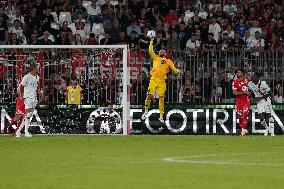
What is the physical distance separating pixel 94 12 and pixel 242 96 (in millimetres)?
7957

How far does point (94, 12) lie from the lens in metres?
34.8

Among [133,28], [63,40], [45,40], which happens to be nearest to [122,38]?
[133,28]

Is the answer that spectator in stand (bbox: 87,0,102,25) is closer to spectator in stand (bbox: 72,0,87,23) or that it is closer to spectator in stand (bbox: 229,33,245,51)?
spectator in stand (bbox: 72,0,87,23)

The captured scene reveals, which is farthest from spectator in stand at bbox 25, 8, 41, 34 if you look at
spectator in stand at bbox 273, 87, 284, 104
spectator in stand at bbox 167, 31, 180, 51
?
spectator in stand at bbox 273, 87, 284, 104

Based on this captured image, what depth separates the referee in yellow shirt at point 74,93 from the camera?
29.9 m

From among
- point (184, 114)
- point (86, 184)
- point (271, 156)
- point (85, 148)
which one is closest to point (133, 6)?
point (184, 114)

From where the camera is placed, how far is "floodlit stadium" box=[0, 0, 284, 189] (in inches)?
1048

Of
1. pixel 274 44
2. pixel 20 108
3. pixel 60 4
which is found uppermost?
pixel 60 4

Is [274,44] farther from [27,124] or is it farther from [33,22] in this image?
[27,124]

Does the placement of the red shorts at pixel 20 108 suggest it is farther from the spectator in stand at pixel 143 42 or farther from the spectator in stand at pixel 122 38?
the spectator in stand at pixel 143 42

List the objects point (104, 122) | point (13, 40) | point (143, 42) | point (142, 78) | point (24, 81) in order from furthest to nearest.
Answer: point (143, 42) < point (13, 40) < point (142, 78) < point (104, 122) < point (24, 81)

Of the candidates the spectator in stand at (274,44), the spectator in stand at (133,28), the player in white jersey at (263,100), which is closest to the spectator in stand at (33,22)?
the spectator in stand at (133,28)

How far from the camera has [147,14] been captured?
114ft

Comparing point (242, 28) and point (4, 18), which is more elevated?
point (4, 18)
